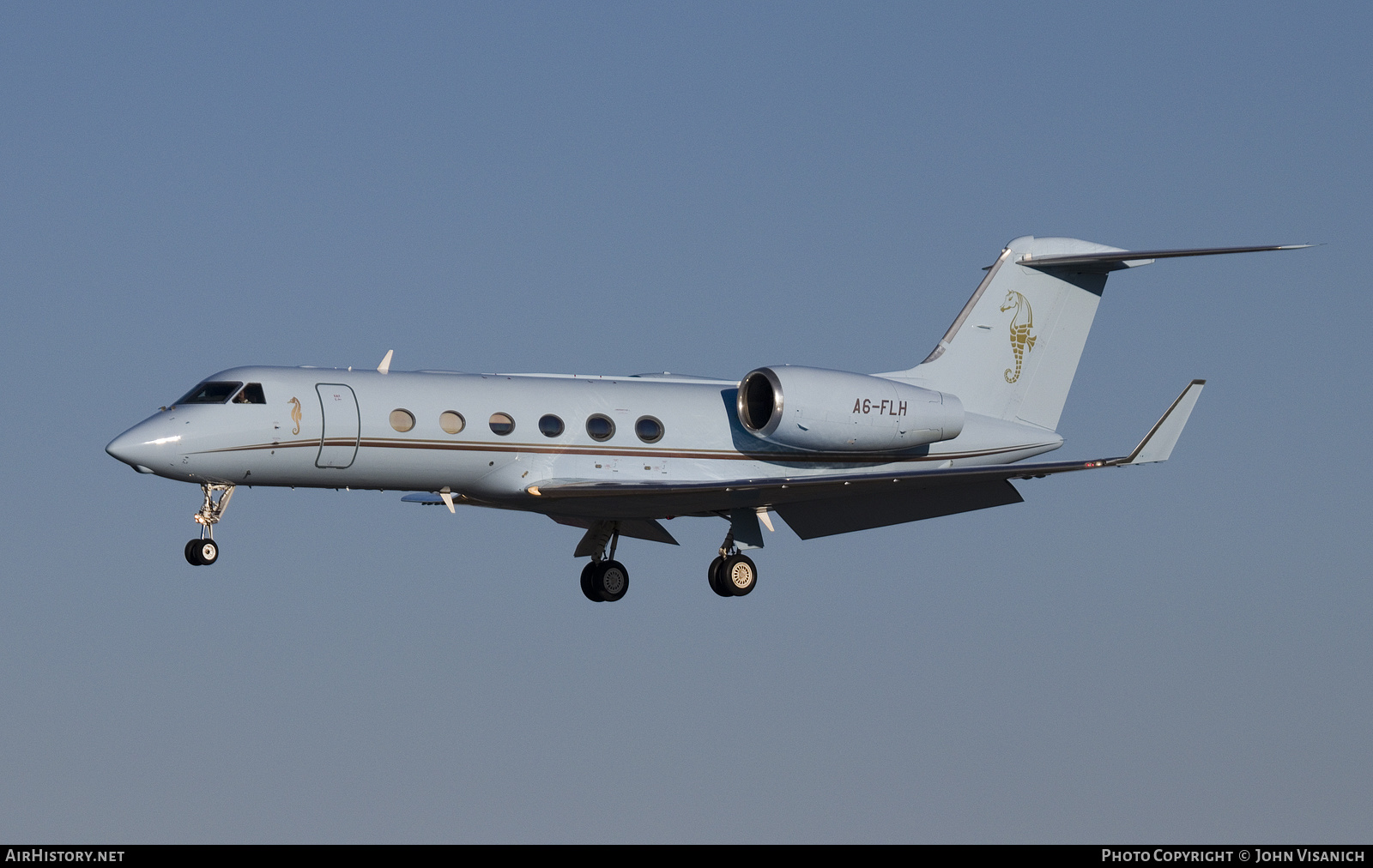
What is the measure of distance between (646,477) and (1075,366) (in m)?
9.16

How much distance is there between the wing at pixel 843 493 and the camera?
28609 millimetres

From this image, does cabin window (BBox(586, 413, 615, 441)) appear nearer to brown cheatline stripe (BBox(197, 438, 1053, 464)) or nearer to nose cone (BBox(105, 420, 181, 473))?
brown cheatline stripe (BBox(197, 438, 1053, 464))

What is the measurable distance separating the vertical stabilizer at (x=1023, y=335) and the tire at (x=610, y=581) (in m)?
6.00

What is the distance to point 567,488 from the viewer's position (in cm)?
Answer: 2936

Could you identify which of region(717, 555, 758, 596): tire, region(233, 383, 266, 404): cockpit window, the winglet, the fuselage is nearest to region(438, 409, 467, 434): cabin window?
the fuselage

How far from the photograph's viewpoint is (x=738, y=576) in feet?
105

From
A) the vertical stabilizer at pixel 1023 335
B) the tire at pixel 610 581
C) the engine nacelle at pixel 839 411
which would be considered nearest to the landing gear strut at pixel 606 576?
the tire at pixel 610 581

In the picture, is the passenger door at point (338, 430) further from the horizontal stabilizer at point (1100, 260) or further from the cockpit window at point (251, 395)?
the horizontal stabilizer at point (1100, 260)

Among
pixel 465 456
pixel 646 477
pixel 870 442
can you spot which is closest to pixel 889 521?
pixel 870 442

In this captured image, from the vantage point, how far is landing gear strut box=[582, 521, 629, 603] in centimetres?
3341

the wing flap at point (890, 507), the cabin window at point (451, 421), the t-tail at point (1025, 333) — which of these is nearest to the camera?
the cabin window at point (451, 421)

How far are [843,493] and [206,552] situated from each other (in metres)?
10.3

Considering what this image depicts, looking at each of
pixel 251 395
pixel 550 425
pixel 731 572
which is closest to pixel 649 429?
pixel 550 425
